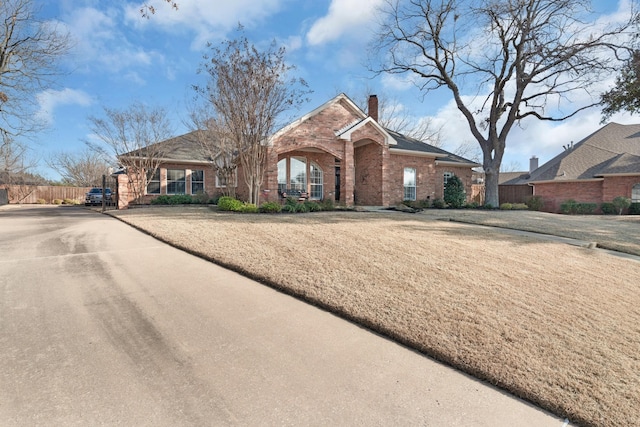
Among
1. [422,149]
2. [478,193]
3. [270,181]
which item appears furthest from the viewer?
[478,193]

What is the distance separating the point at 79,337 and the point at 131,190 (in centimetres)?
1682

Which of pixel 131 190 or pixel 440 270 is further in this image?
pixel 131 190

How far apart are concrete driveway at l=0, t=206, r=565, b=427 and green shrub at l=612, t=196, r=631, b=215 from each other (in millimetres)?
22529

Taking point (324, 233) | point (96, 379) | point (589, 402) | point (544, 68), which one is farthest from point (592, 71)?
point (96, 379)

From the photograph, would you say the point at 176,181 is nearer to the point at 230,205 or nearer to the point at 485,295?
the point at 230,205

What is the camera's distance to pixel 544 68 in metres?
18.1

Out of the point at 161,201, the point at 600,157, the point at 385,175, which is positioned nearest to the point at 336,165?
the point at 385,175

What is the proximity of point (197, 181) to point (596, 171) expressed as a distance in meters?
26.5

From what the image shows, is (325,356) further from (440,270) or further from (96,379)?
(440,270)

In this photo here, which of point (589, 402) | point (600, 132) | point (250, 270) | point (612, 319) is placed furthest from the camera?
point (600, 132)

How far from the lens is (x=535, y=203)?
21031mm

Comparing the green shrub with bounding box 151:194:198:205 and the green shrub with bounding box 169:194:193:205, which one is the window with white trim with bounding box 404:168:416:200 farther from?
the green shrub with bounding box 169:194:193:205

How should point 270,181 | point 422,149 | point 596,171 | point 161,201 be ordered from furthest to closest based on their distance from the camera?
point 596,171, point 422,149, point 161,201, point 270,181

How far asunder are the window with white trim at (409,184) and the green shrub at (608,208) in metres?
11.5
